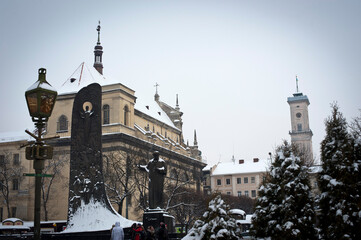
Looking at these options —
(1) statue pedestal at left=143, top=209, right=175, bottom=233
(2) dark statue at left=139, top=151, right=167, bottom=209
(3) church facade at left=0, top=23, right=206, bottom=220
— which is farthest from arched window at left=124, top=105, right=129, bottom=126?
(1) statue pedestal at left=143, top=209, right=175, bottom=233

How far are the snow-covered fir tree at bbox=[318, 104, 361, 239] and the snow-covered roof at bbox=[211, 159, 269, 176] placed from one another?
284 feet

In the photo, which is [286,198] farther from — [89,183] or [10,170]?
[10,170]

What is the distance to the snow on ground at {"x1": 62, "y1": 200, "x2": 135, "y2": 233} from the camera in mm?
19906

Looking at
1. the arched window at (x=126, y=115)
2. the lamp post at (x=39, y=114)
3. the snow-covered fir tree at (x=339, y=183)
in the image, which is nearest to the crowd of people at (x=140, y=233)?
the snow-covered fir tree at (x=339, y=183)

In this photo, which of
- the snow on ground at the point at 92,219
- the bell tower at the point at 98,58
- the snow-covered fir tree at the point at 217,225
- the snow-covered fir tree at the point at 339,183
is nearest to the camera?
the snow-covered fir tree at the point at 217,225

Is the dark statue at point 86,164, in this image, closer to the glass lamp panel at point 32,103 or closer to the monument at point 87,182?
the monument at point 87,182

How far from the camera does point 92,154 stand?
68.2ft

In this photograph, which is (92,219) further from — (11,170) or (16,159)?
(16,159)

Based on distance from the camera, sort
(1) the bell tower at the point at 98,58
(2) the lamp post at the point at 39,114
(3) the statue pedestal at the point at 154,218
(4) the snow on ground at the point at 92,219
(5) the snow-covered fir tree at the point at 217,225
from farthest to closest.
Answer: (1) the bell tower at the point at 98,58, (3) the statue pedestal at the point at 154,218, (4) the snow on ground at the point at 92,219, (5) the snow-covered fir tree at the point at 217,225, (2) the lamp post at the point at 39,114

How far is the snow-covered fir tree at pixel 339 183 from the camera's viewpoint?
12898 millimetres

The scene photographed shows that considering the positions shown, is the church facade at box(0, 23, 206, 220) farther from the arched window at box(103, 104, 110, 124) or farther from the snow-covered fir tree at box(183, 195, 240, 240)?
the snow-covered fir tree at box(183, 195, 240, 240)

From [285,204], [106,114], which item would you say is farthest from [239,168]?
[285,204]

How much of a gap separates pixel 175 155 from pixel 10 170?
77.9 ft

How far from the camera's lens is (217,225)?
1202cm
